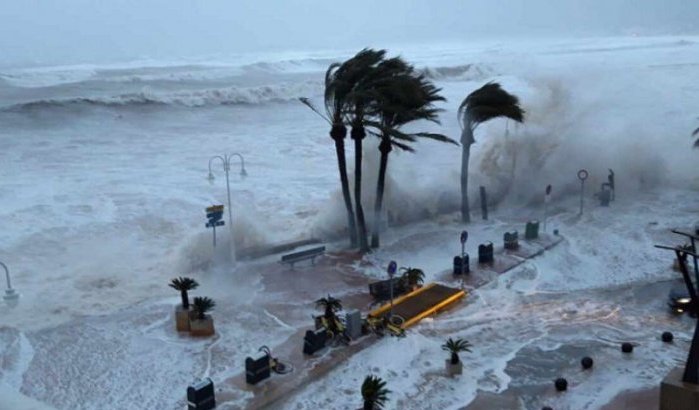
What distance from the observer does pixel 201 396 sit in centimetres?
1245

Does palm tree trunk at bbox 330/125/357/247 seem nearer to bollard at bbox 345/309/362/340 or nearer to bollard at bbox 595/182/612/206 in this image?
bollard at bbox 345/309/362/340

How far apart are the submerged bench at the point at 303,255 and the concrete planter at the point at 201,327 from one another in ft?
17.1

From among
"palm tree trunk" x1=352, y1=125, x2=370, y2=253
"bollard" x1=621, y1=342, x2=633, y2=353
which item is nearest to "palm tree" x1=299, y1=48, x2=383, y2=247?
"palm tree trunk" x1=352, y1=125, x2=370, y2=253

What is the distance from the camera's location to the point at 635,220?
26.3m

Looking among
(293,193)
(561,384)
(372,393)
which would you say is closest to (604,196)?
(293,193)

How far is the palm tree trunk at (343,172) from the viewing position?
2170 cm

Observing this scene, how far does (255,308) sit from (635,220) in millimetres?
14991

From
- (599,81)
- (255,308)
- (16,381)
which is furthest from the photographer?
(599,81)

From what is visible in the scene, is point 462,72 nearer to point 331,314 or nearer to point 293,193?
point 293,193

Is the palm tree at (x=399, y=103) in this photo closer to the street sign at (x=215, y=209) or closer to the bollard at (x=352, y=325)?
the street sign at (x=215, y=209)

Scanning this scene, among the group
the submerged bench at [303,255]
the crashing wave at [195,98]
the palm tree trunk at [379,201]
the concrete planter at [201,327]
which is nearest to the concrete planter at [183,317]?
the concrete planter at [201,327]

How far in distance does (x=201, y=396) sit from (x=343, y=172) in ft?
36.9

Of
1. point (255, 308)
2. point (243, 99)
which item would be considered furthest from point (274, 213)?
point (243, 99)

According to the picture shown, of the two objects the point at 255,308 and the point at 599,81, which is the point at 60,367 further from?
the point at 599,81
